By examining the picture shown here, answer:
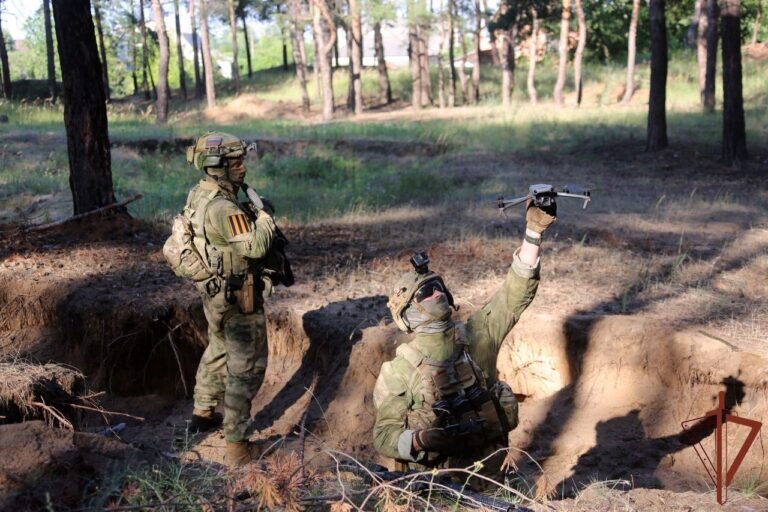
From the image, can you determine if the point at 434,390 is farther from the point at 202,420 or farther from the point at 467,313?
the point at 467,313

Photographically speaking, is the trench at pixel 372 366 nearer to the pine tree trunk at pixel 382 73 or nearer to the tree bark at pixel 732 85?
the tree bark at pixel 732 85

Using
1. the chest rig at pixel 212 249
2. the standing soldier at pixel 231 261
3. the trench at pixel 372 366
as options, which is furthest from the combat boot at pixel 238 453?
the chest rig at pixel 212 249

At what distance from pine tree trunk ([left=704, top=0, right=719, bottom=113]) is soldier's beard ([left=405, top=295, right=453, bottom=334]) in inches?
795

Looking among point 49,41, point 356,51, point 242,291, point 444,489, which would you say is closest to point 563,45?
point 356,51

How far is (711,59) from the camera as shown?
21.2 meters

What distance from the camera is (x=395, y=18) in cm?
3162

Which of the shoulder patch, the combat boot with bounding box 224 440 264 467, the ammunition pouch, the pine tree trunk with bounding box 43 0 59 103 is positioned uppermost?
the pine tree trunk with bounding box 43 0 59 103

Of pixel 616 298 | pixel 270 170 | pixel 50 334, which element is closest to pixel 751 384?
pixel 616 298

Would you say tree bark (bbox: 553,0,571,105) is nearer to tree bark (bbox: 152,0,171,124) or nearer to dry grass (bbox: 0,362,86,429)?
tree bark (bbox: 152,0,171,124)

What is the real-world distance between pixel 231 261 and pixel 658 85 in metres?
13.7

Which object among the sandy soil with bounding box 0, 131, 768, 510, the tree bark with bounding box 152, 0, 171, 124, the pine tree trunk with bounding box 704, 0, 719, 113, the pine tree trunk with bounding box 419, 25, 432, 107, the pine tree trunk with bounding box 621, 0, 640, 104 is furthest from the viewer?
the pine tree trunk with bounding box 419, 25, 432, 107

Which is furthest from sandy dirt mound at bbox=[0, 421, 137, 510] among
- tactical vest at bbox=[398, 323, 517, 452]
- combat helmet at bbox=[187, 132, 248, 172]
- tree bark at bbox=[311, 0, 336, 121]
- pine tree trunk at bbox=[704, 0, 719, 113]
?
tree bark at bbox=[311, 0, 336, 121]

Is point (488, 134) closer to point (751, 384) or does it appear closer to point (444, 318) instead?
point (751, 384)

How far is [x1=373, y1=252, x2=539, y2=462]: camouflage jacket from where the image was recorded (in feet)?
11.4
